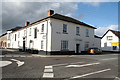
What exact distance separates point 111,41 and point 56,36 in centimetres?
2410

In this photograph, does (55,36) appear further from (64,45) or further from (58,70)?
(58,70)

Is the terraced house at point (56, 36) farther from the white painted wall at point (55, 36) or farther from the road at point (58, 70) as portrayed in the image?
the road at point (58, 70)

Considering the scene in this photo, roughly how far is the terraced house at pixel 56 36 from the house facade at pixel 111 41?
1107 centimetres

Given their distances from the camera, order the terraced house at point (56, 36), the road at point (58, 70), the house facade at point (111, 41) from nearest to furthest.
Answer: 1. the road at point (58, 70)
2. the terraced house at point (56, 36)
3. the house facade at point (111, 41)

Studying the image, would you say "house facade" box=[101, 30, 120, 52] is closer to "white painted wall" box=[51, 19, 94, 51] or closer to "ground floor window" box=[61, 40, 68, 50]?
"white painted wall" box=[51, 19, 94, 51]

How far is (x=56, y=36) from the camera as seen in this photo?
18.9 meters

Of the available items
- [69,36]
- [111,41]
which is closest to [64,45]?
[69,36]

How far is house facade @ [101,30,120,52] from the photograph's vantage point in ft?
108

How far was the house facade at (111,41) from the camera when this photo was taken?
3288 centimetres

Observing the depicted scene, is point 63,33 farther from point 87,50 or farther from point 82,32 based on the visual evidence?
point 87,50

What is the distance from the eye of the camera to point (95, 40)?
28.4 meters

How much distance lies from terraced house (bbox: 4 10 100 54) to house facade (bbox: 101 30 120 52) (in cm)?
1107

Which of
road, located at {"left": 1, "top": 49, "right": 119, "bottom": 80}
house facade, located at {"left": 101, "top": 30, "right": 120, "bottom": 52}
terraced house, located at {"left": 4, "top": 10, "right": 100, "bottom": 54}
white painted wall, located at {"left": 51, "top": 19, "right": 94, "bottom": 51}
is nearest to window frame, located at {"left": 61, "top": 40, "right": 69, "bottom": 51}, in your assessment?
terraced house, located at {"left": 4, "top": 10, "right": 100, "bottom": 54}

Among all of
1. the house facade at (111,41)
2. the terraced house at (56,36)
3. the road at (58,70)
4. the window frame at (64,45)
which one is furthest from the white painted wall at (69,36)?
the house facade at (111,41)
